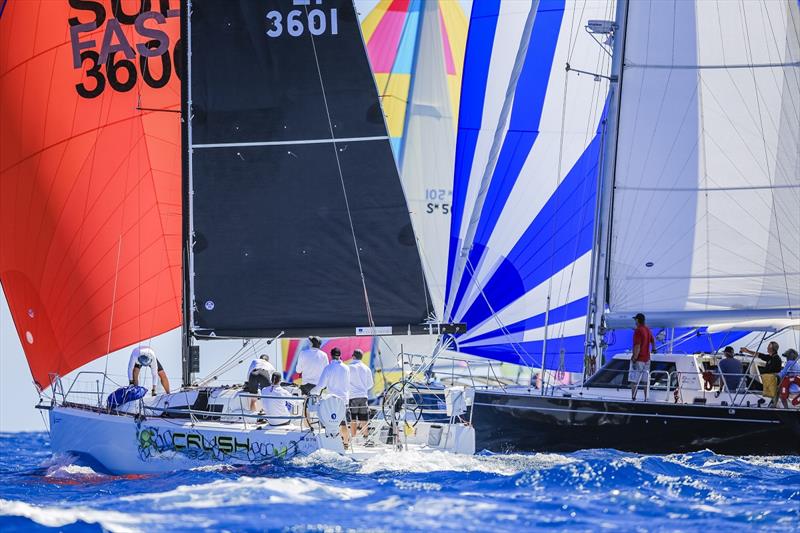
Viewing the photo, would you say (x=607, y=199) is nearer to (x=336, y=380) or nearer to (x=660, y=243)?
(x=660, y=243)

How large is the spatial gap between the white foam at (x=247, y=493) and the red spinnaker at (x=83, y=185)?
13.8 feet

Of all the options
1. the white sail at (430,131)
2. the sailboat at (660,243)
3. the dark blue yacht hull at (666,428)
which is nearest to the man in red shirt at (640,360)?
the sailboat at (660,243)

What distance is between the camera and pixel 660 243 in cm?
1652

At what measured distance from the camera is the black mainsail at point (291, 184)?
1520cm

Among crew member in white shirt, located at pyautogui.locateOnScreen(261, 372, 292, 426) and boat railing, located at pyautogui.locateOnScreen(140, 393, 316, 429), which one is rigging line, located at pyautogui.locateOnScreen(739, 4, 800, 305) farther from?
crew member in white shirt, located at pyautogui.locateOnScreen(261, 372, 292, 426)

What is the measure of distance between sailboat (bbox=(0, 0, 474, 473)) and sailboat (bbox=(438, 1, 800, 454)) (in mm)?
1896

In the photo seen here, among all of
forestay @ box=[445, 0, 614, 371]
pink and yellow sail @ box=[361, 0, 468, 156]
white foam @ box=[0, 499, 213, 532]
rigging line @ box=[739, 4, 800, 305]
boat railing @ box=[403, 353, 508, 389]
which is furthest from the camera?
pink and yellow sail @ box=[361, 0, 468, 156]

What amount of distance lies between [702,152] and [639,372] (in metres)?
3.10

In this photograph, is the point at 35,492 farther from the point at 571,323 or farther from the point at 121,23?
the point at 571,323

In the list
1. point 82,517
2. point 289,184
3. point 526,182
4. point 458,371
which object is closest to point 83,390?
point 289,184

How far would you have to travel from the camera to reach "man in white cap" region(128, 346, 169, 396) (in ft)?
48.9

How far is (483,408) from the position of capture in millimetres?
15336

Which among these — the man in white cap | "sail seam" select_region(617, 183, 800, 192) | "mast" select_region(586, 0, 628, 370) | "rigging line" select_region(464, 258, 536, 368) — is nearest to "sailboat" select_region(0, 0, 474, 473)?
the man in white cap

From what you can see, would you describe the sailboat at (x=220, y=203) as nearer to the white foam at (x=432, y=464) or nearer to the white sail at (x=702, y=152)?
the white foam at (x=432, y=464)
